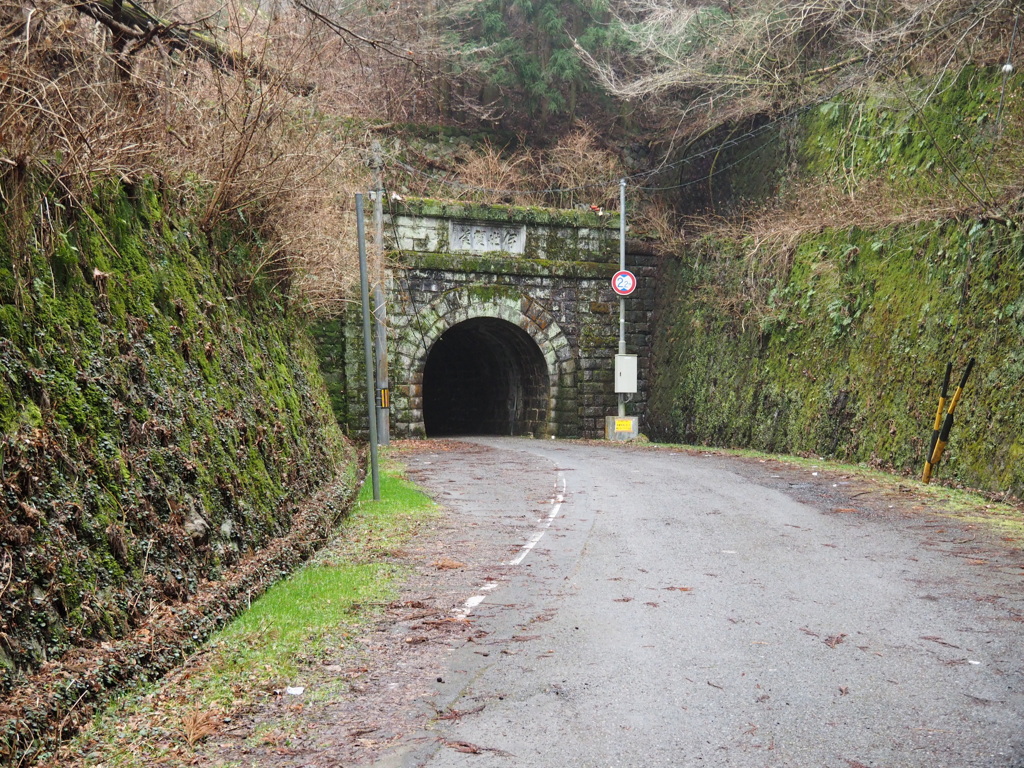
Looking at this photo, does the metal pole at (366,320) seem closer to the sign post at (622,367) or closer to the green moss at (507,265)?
the green moss at (507,265)

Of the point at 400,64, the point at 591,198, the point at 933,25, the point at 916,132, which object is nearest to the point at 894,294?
the point at 916,132

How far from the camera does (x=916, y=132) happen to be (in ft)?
51.6

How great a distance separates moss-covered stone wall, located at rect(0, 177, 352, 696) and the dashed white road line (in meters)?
1.67

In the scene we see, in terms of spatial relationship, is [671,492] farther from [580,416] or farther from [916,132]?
[580,416]

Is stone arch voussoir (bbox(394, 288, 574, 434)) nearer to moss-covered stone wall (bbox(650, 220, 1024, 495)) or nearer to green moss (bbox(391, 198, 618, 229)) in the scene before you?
green moss (bbox(391, 198, 618, 229))

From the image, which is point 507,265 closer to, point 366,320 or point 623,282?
point 623,282

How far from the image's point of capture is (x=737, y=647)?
5.22m

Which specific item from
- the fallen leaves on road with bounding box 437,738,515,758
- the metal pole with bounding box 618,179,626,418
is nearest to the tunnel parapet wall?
the metal pole with bounding box 618,179,626,418

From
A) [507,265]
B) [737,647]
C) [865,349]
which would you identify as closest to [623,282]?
[507,265]

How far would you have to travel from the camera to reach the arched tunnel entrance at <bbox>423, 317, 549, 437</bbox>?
24.3m

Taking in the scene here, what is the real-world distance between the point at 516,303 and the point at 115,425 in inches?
709

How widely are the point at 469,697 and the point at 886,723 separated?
6.22ft

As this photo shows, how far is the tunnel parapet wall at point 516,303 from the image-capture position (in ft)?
71.5

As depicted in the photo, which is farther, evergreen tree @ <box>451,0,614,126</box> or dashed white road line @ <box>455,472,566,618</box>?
evergreen tree @ <box>451,0,614,126</box>
